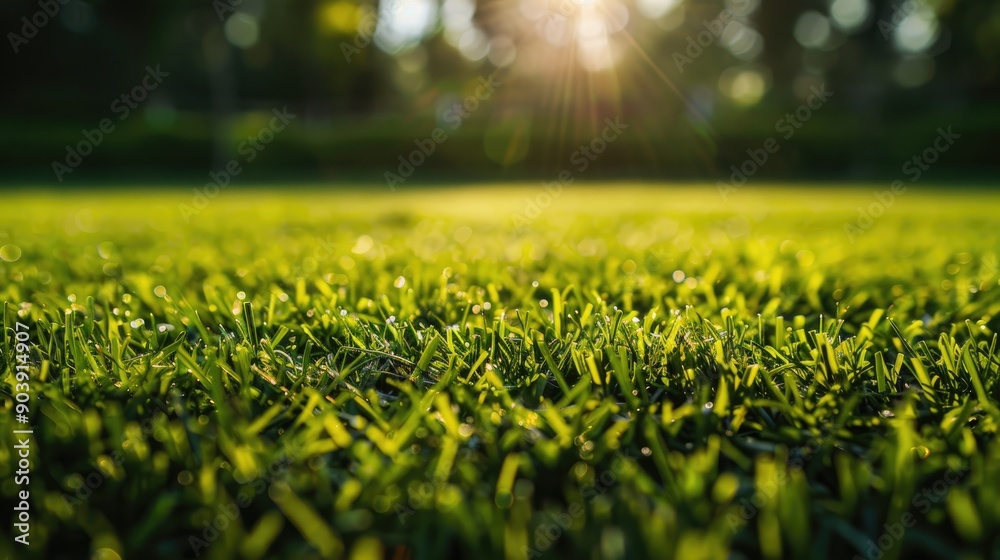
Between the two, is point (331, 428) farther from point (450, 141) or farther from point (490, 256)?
point (450, 141)

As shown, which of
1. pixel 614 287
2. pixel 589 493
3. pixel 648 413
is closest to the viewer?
pixel 589 493

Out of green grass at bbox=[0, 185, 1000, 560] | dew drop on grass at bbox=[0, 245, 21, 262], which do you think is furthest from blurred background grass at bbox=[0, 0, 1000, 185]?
green grass at bbox=[0, 185, 1000, 560]

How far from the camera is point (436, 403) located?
1.07 meters

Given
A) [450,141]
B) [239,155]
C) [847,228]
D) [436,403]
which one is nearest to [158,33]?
[239,155]

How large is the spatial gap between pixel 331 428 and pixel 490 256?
1.95 m

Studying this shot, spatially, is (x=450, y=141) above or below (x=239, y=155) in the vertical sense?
below
